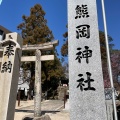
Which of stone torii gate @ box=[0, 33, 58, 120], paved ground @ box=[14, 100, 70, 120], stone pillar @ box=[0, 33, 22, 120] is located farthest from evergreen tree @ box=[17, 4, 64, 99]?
stone pillar @ box=[0, 33, 22, 120]

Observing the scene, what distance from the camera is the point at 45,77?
770 inches

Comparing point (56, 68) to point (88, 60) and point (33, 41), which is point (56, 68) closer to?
point (33, 41)

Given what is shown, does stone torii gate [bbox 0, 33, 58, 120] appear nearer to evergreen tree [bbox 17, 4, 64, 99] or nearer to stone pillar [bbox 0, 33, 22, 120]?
stone pillar [bbox 0, 33, 22, 120]

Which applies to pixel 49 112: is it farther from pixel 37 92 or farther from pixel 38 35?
pixel 38 35

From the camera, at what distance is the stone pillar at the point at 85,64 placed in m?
4.05

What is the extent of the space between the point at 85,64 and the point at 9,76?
2923 mm

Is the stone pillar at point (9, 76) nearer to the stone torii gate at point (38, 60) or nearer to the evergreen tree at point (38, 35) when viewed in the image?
the stone torii gate at point (38, 60)

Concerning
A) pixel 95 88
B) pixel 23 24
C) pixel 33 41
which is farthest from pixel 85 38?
pixel 23 24

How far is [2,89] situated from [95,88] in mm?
3327

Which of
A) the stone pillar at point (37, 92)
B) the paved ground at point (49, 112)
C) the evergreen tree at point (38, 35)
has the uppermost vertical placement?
the evergreen tree at point (38, 35)

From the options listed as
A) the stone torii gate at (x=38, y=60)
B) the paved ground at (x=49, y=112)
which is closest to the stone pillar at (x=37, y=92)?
the stone torii gate at (x=38, y=60)

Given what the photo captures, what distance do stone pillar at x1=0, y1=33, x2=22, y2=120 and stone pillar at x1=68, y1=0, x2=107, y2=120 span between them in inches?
98.1

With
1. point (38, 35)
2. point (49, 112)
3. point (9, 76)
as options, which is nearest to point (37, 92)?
point (49, 112)

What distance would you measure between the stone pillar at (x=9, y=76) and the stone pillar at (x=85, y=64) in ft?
8.17
